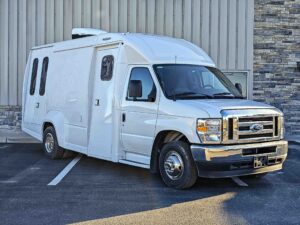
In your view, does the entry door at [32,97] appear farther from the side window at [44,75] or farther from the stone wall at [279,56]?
the stone wall at [279,56]

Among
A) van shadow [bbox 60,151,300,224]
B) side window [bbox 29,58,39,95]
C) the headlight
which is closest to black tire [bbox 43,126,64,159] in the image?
side window [bbox 29,58,39,95]

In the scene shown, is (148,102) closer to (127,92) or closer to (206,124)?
(127,92)

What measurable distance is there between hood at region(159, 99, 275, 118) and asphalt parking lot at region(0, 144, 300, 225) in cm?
123

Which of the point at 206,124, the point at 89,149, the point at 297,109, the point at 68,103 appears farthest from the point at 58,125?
the point at 297,109

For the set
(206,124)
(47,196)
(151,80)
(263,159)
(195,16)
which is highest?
(195,16)

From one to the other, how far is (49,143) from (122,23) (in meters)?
5.19

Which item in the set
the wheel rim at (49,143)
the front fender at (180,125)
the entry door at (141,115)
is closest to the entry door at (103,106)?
the entry door at (141,115)

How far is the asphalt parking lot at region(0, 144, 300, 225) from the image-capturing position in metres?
5.96

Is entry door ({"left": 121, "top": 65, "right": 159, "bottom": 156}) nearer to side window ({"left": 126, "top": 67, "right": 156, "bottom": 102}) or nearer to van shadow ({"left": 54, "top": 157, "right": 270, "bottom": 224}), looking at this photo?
side window ({"left": 126, "top": 67, "right": 156, "bottom": 102})

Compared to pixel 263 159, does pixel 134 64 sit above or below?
above

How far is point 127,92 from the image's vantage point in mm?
8430

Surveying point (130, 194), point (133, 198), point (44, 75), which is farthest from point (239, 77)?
point (133, 198)

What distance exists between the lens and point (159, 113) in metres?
7.77

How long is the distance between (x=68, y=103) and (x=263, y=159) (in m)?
4.51
